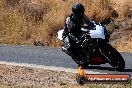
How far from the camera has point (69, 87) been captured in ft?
40.7

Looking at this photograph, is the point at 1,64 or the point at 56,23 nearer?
the point at 1,64

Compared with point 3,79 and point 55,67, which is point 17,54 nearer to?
point 55,67

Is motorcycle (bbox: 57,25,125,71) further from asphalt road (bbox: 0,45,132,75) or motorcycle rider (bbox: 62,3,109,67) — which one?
asphalt road (bbox: 0,45,132,75)

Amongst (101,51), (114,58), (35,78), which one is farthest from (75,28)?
(35,78)

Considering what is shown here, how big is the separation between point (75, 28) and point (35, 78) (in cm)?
199

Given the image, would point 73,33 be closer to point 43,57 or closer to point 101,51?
point 101,51

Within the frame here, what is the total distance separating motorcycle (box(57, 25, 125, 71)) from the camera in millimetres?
14031

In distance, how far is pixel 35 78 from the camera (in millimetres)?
13906

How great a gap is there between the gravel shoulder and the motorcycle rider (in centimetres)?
79

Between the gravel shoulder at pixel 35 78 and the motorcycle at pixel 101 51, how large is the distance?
890mm

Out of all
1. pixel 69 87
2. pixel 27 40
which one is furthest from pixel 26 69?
pixel 27 40

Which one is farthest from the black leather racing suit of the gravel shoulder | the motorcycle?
the gravel shoulder

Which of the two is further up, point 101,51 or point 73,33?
point 73,33

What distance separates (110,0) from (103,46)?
41.8 feet
